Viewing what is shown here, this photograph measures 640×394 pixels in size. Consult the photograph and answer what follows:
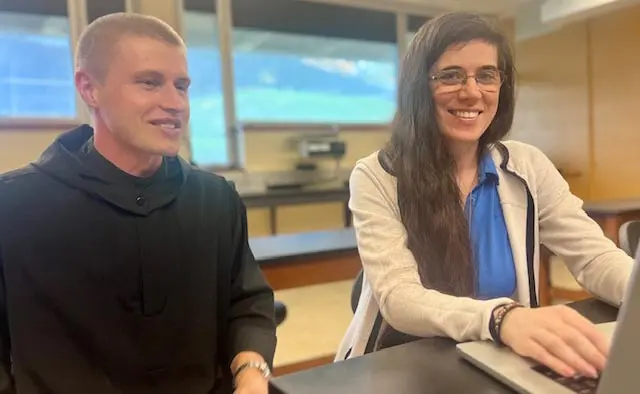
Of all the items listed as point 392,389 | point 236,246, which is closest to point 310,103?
point 236,246

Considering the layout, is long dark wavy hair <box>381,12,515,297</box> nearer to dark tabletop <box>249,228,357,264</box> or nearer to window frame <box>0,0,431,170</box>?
dark tabletop <box>249,228,357,264</box>

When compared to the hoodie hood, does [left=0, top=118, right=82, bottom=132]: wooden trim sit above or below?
above

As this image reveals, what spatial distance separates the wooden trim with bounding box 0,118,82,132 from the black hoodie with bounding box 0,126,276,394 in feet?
11.1

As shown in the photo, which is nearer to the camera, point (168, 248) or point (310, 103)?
point (168, 248)

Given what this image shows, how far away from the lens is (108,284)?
1.13 metres

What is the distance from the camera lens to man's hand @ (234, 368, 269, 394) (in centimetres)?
106

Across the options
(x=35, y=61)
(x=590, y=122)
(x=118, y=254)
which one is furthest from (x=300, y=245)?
(x=590, y=122)

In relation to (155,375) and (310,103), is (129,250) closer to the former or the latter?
(155,375)

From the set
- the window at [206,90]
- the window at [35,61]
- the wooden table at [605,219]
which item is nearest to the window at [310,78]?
the window at [206,90]

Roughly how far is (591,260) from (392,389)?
28.1 inches

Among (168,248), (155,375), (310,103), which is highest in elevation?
(310,103)

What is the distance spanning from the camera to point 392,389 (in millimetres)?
709

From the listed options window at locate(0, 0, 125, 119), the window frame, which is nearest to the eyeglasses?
the window frame

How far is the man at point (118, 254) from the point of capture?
1.10 metres
